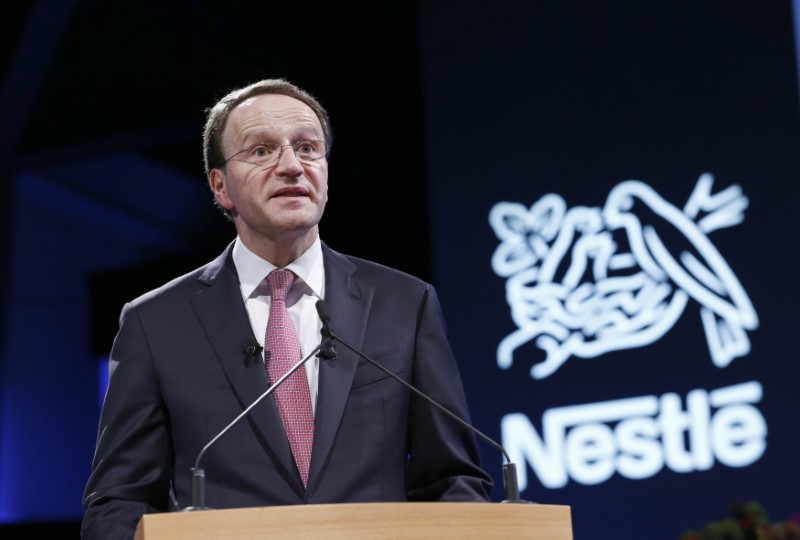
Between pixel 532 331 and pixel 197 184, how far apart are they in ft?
10.8

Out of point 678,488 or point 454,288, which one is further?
point 454,288

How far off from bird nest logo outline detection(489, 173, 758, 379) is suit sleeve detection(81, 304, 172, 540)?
2654 mm

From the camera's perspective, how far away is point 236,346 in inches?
76.3

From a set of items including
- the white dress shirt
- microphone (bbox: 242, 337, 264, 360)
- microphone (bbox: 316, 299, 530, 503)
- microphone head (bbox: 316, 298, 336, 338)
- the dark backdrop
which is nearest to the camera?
microphone (bbox: 316, 299, 530, 503)

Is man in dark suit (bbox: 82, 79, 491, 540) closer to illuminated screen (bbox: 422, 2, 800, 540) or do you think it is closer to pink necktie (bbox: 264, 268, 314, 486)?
pink necktie (bbox: 264, 268, 314, 486)

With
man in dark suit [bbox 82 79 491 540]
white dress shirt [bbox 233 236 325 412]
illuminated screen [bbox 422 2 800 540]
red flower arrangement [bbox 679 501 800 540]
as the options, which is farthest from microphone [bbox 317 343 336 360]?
illuminated screen [bbox 422 2 800 540]

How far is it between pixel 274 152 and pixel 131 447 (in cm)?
57

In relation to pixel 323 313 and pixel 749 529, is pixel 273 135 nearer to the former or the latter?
pixel 323 313

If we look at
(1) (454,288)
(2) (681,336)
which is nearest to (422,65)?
(1) (454,288)

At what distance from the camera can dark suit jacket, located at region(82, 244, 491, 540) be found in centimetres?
183

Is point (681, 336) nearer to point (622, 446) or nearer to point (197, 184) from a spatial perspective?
point (622, 446)

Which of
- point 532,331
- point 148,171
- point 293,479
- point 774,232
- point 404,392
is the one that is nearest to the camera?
point 293,479

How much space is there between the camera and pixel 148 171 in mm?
7062

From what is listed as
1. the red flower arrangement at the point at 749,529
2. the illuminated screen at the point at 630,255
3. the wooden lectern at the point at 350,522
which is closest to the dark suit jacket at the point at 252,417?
the wooden lectern at the point at 350,522
